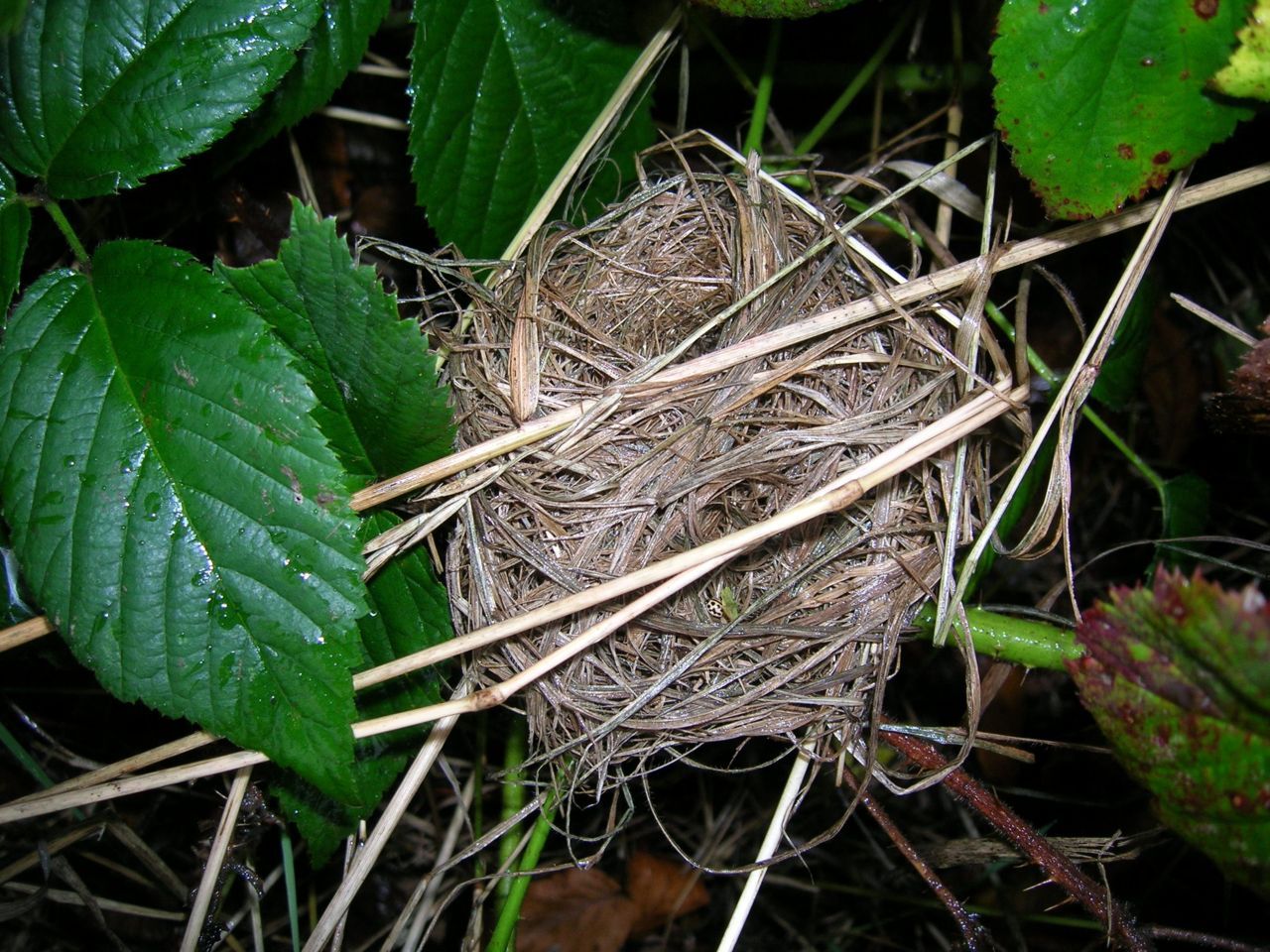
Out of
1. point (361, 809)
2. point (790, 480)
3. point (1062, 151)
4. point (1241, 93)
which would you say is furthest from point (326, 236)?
point (1241, 93)

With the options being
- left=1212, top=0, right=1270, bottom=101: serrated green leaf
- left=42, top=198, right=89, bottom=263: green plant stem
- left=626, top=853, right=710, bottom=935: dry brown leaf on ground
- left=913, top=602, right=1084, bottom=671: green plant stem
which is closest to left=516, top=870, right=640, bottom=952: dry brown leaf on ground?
left=626, top=853, right=710, bottom=935: dry brown leaf on ground

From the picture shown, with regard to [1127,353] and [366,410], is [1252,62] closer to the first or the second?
[1127,353]

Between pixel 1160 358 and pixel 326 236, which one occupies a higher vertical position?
pixel 326 236

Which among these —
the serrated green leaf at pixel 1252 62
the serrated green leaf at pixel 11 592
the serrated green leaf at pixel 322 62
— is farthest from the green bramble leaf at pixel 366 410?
the serrated green leaf at pixel 1252 62

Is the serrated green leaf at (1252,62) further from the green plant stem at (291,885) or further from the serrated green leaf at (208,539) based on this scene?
the green plant stem at (291,885)

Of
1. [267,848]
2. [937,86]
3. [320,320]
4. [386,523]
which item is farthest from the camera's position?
[267,848]

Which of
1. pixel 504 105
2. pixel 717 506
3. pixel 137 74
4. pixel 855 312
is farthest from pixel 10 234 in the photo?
pixel 855 312

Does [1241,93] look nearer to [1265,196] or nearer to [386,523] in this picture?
[1265,196]
